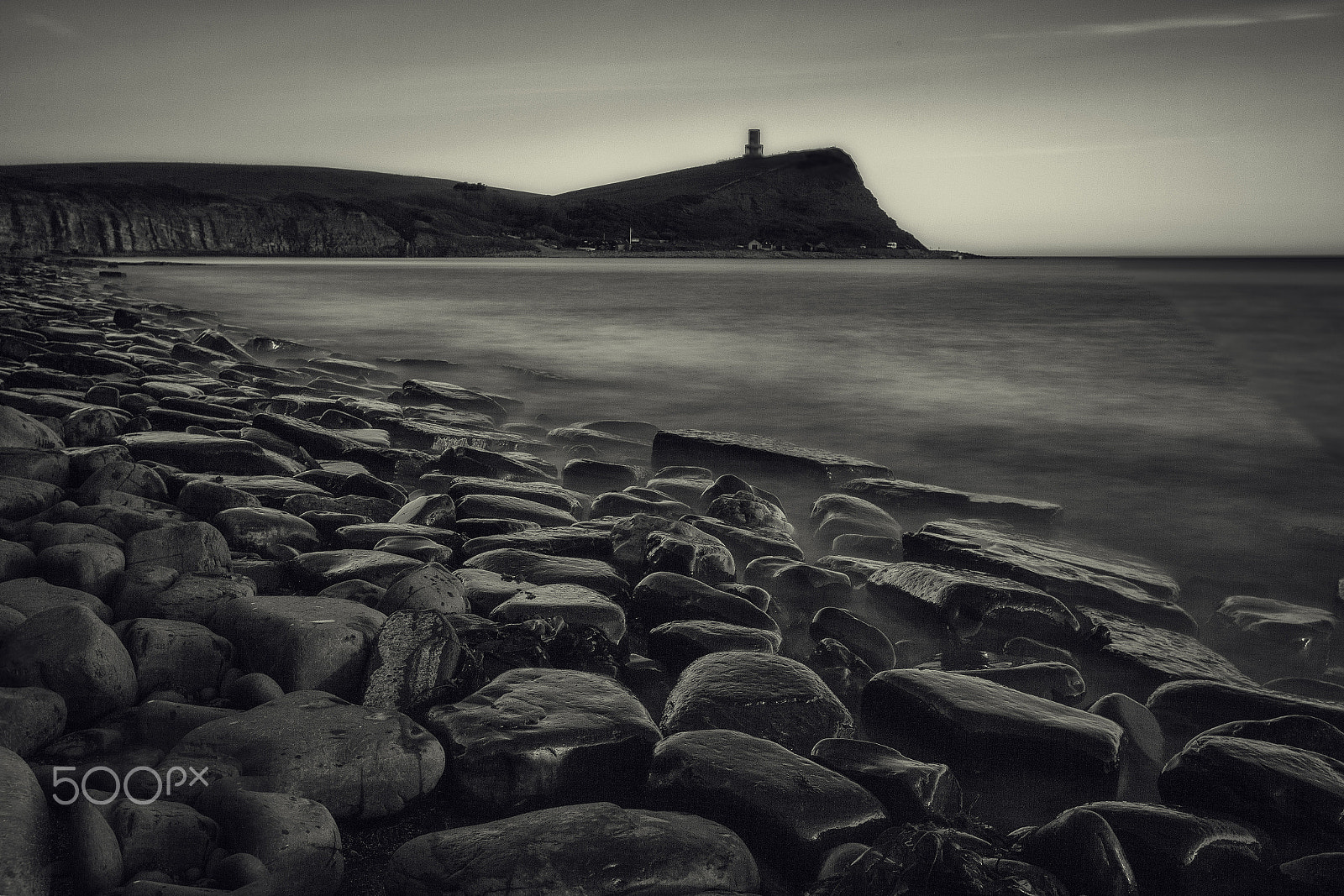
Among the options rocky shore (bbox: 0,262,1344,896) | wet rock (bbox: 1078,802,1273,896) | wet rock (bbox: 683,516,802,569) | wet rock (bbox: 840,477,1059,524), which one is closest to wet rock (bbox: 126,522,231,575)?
rocky shore (bbox: 0,262,1344,896)

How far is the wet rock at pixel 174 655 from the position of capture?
6.47 feet

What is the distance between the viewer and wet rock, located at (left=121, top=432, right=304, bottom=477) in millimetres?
3881

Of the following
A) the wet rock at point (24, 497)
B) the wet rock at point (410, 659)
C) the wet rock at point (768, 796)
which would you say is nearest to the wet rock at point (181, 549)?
the wet rock at point (24, 497)

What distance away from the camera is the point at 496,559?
296 centimetres

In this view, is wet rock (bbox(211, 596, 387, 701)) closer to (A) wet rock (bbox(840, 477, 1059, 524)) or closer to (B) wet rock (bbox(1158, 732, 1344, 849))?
(B) wet rock (bbox(1158, 732, 1344, 849))

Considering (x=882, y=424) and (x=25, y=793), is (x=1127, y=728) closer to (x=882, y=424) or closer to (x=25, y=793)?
(x=25, y=793)

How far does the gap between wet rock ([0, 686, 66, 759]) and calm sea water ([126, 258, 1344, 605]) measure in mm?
2988

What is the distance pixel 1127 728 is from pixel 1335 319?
63.9 inches

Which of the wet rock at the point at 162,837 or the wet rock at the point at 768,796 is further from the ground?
the wet rock at the point at 162,837

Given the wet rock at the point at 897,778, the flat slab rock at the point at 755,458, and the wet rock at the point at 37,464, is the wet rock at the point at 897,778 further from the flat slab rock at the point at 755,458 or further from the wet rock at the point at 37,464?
the flat slab rock at the point at 755,458

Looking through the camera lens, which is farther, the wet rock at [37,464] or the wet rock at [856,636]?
the wet rock at [37,464]

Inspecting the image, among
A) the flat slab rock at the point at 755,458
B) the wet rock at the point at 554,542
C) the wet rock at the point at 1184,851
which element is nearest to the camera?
the wet rock at the point at 1184,851

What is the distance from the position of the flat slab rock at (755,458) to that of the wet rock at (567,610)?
2.74 m

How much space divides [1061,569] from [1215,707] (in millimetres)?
1107
